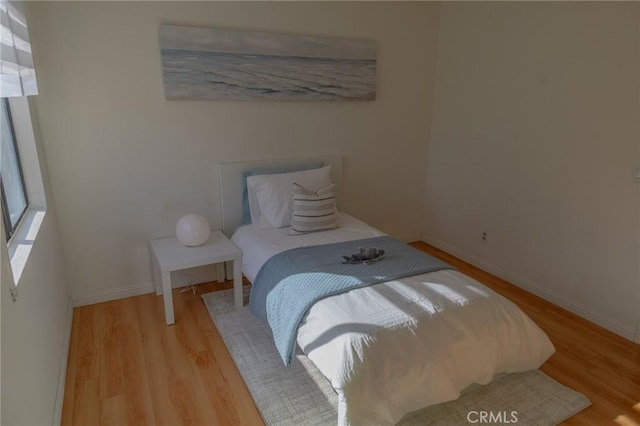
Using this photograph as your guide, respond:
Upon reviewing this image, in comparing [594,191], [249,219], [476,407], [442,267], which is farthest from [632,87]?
[249,219]

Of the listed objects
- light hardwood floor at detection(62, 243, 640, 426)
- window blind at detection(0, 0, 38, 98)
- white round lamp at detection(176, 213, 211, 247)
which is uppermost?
window blind at detection(0, 0, 38, 98)

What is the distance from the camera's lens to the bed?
67.3 inches

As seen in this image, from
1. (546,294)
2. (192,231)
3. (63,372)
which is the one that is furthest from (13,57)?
(546,294)

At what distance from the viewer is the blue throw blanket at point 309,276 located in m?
2.05

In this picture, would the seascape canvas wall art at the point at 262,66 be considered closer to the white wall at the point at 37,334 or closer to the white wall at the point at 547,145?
the white wall at the point at 547,145

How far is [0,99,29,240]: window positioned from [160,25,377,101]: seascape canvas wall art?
96 centimetres

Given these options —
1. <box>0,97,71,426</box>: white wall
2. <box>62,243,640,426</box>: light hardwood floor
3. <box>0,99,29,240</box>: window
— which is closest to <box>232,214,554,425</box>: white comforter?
<box>62,243,640,426</box>: light hardwood floor

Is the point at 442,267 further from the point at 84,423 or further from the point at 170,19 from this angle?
the point at 170,19

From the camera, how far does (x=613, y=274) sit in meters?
2.63

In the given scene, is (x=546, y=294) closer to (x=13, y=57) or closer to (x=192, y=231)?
(x=192, y=231)

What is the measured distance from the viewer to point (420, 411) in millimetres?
1941

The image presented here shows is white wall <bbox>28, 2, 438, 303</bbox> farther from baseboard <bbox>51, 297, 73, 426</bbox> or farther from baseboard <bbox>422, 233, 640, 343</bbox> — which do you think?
baseboard <bbox>422, 233, 640, 343</bbox>

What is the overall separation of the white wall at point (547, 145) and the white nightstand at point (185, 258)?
2.16m

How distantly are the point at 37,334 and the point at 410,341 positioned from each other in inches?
63.0
